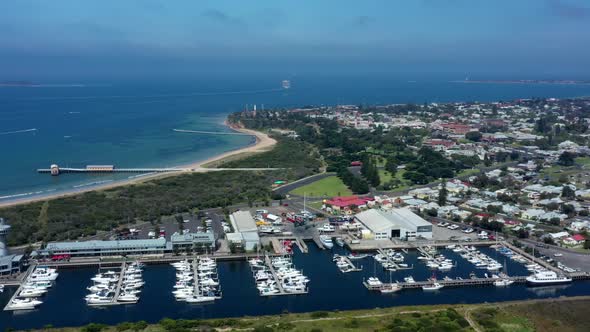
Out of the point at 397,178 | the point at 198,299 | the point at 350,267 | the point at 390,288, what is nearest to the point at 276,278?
the point at 198,299

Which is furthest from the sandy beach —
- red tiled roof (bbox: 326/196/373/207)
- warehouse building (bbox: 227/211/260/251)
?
red tiled roof (bbox: 326/196/373/207)

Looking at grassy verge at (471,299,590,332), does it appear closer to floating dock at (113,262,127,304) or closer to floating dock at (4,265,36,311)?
floating dock at (113,262,127,304)

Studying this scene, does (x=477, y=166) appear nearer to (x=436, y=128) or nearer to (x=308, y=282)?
(x=436, y=128)

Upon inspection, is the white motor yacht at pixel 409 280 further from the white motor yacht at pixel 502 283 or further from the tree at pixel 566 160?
the tree at pixel 566 160

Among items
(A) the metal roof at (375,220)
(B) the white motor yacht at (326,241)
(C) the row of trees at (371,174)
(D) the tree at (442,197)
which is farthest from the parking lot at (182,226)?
(D) the tree at (442,197)

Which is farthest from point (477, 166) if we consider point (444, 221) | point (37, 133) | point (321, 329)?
point (37, 133)

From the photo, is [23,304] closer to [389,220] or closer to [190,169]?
[389,220]

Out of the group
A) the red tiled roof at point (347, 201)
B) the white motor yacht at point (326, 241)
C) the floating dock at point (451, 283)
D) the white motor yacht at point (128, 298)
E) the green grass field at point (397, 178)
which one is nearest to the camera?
the white motor yacht at point (128, 298)
